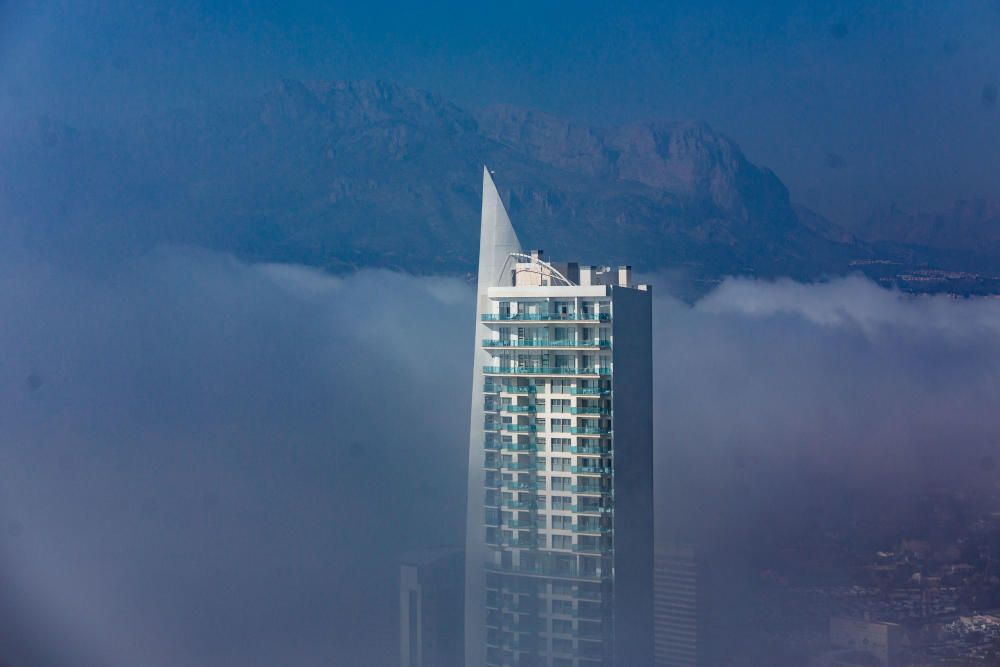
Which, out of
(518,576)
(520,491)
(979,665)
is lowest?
(979,665)

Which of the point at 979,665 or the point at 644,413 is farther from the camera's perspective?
the point at 644,413

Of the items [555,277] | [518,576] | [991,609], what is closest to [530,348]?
[555,277]

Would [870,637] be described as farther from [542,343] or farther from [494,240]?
[494,240]

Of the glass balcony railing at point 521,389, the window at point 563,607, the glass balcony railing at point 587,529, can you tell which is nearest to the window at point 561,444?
the glass balcony railing at point 521,389

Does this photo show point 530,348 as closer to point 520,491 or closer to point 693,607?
point 520,491

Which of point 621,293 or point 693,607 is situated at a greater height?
point 621,293

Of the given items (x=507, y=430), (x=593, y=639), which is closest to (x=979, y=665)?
(x=593, y=639)
